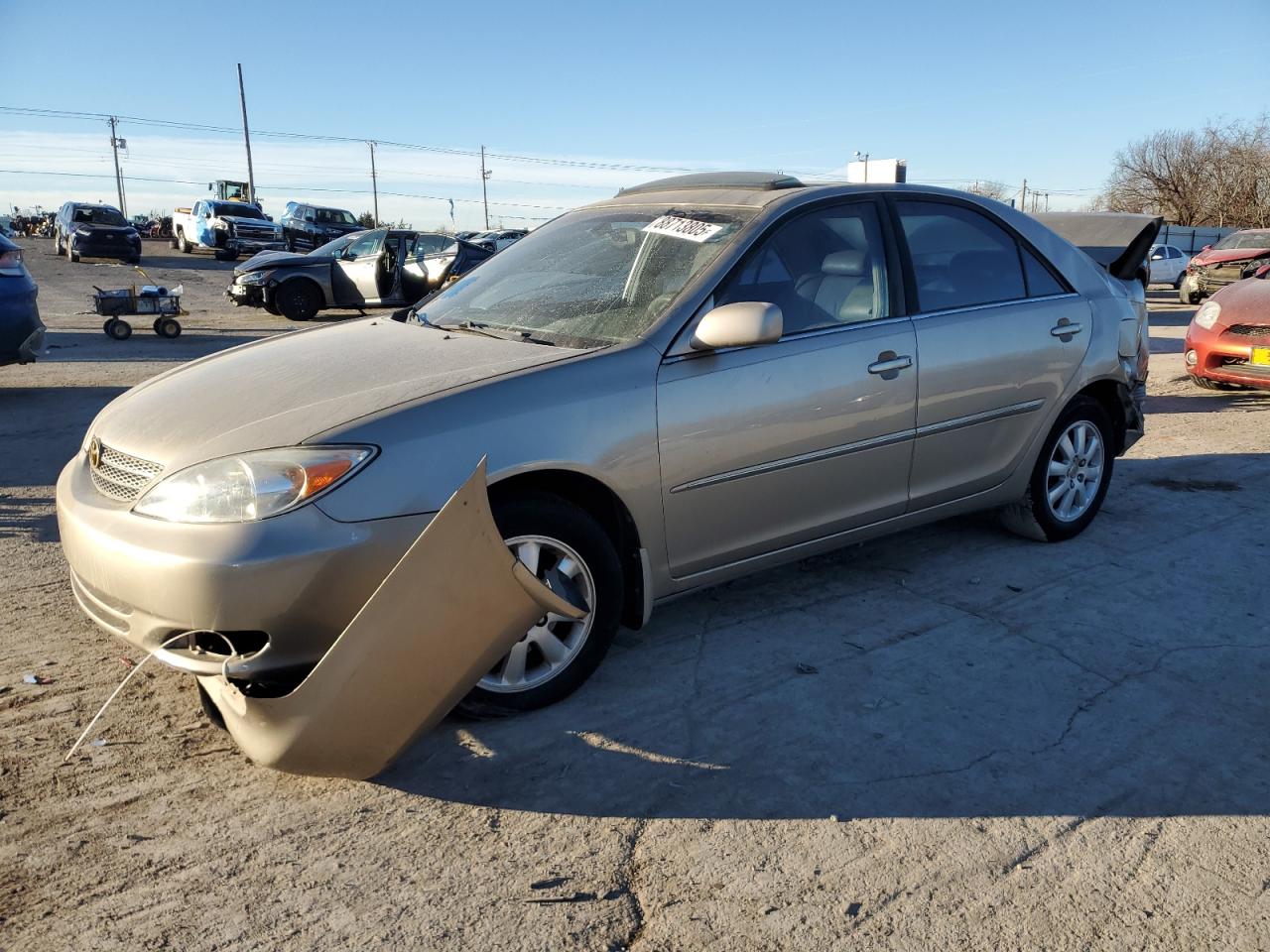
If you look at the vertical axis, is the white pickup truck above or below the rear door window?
above

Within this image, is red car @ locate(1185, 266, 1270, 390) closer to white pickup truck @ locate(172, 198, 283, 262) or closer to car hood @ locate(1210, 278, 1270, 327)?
car hood @ locate(1210, 278, 1270, 327)

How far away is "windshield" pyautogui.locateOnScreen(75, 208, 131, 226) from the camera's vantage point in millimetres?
31500

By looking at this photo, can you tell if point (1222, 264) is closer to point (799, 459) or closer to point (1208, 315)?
point (1208, 315)

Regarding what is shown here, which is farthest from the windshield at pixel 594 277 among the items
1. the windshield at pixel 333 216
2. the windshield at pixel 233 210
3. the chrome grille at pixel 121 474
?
the windshield at pixel 333 216

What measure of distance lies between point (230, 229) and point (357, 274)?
21358mm

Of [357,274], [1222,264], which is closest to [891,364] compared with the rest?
[357,274]

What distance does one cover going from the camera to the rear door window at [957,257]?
434 cm

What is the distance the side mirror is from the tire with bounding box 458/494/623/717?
758 mm

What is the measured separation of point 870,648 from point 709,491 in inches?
35.0

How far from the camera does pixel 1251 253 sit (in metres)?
23.1

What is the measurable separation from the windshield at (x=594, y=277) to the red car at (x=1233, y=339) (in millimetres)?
7132

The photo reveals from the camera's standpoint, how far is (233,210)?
36.4 meters

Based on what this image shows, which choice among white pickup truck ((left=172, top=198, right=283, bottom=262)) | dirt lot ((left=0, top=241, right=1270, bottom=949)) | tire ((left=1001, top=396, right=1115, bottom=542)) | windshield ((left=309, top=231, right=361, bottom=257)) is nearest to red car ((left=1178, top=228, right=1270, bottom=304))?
windshield ((left=309, top=231, right=361, bottom=257))

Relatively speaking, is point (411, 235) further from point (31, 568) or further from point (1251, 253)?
point (1251, 253)
